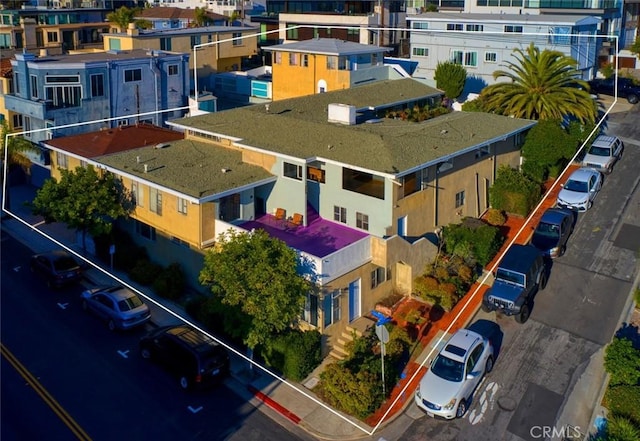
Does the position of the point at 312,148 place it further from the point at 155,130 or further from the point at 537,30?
the point at 537,30

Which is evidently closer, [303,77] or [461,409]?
[461,409]

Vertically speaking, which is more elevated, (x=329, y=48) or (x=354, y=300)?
(x=329, y=48)

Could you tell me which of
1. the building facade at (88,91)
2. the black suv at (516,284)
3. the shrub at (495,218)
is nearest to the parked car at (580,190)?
the shrub at (495,218)

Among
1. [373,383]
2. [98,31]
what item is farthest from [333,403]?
[98,31]

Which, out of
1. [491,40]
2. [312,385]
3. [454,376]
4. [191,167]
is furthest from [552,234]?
[491,40]

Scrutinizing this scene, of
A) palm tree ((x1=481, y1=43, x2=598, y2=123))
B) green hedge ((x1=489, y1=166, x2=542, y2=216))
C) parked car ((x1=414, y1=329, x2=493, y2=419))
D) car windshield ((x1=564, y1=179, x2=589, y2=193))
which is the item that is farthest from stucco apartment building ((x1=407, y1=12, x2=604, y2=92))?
parked car ((x1=414, y1=329, x2=493, y2=419))

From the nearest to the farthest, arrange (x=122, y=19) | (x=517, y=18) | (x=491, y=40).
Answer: (x=491, y=40)
(x=517, y=18)
(x=122, y=19)
